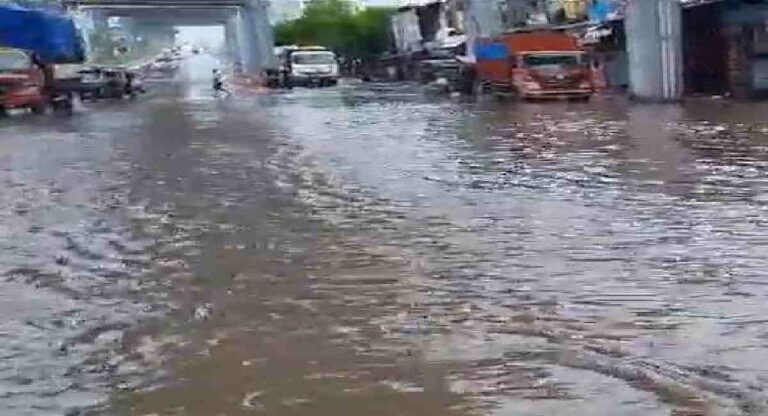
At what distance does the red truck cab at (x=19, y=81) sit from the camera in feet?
116

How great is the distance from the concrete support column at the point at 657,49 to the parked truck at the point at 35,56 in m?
16.0

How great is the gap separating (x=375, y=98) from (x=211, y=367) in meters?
38.2

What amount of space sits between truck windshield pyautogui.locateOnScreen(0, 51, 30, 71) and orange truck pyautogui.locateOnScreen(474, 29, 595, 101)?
515 inches

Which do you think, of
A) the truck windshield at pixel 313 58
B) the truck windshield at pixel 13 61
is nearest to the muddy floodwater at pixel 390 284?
the truck windshield at pixel 13 61

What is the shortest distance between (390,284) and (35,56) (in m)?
31.7

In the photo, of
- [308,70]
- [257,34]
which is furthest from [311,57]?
[257,34]

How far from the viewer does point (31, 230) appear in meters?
12.4

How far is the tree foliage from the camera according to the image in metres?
91.9

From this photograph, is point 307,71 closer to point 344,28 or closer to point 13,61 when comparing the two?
point 13,61

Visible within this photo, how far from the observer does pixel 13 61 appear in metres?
36.0

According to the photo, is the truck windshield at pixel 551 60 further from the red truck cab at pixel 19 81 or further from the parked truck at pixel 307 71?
the parked truck at pixel 307 71

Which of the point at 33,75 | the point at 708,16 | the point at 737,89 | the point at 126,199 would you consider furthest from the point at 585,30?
the point at 126,199

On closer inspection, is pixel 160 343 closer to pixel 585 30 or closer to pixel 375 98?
pixel 375 98

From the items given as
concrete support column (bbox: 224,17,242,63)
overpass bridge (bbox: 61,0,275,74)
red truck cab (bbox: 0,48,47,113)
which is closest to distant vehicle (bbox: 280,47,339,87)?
overpass bridge (bbox: 61,0,275,74)
